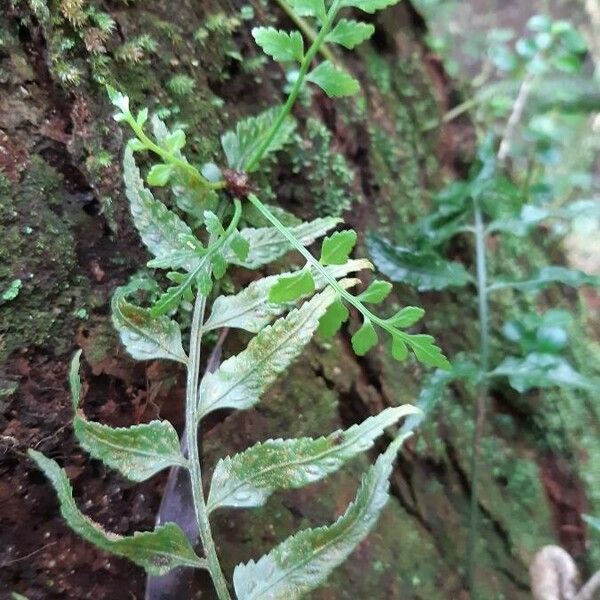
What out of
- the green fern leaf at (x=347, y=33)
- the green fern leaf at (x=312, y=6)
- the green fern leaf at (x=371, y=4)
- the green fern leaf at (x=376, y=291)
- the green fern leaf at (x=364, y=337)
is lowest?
the green fern leaf at (x=364, y=337)

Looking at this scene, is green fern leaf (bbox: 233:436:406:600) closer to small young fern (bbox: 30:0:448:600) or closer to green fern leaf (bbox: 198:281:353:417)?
small young fern (bbox: 30:0:448:600)

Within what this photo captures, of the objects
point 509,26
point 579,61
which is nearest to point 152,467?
point 579,61

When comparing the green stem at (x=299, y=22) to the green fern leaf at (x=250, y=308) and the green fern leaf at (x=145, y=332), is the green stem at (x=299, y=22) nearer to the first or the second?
the green fern leaf at (x=250, y=308)

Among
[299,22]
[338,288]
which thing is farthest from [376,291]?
[299,22]

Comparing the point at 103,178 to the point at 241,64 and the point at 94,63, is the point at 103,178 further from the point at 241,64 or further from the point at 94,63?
the point at 241,64

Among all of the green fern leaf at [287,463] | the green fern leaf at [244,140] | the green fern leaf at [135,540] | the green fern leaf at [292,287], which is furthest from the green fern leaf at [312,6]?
the green fern leaf at [135,540]

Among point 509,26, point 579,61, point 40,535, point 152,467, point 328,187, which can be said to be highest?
point 509,26
